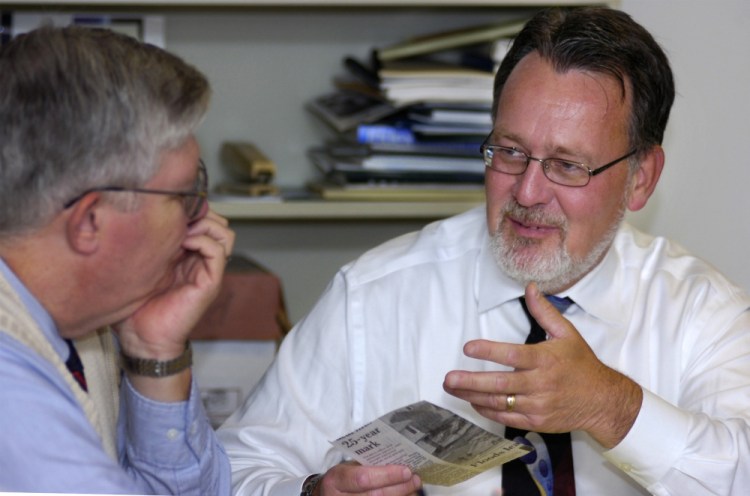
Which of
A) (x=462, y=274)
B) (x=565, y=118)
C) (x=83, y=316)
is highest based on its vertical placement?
(x=565, y=118)

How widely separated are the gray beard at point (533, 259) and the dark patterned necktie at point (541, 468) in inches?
9.0

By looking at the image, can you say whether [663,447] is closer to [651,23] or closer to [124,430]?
[124,430]

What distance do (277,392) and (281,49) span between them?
1.04 meters

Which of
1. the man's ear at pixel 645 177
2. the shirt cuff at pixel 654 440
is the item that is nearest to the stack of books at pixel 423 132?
the man's ear at pixel 645 177

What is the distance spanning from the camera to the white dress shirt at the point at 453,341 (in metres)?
1.49

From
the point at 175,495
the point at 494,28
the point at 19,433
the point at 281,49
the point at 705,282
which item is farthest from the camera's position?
the point at 281,49

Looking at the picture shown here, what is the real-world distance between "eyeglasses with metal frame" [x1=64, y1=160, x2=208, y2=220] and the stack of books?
902mm

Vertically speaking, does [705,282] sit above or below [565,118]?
below

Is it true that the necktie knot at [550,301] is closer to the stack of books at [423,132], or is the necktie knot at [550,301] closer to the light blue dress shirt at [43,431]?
the stack of books at [423,132]

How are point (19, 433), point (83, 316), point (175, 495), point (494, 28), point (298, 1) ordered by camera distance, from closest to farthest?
point (19, 433) < point (83, 316) < point (175, 495) < point (298, 1) < point (494, 28)

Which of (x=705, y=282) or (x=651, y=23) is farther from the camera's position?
(x=651, y=23)

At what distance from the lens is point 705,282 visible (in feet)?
5.26

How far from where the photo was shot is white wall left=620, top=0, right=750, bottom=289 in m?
1.90

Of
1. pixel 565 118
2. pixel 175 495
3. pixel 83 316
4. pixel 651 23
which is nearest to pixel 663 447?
pixel 565 118
